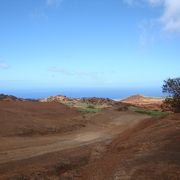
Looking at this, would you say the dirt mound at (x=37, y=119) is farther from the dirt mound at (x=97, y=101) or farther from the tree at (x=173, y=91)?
the dirt mound at (x=97, y=101)

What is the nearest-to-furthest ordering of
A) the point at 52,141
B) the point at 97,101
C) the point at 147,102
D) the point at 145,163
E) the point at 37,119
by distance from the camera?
the point at 145,163
the point at 52,141
the point at 37,119
the point at 97,101
the point at 147,102

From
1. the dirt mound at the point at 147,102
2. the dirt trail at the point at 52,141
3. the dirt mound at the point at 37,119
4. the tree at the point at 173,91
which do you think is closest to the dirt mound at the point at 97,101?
the dirt mound at the point at 147,102

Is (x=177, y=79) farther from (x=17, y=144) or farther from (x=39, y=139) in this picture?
(x=17, y=144)

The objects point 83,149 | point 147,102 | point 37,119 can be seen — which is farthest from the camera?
point 147,102

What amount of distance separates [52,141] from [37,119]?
5.55m

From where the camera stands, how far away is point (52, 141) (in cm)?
1742

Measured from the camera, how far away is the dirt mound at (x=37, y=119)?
63.6ft

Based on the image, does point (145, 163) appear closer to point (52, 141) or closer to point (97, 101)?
point (52, 141)

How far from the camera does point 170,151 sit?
10.3 metres

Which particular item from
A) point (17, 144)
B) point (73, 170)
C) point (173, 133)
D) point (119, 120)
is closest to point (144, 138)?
point (173, 133)

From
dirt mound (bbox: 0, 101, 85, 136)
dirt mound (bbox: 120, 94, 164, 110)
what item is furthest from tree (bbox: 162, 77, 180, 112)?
dirt mound (bbox: 120, 94, 164, 110)

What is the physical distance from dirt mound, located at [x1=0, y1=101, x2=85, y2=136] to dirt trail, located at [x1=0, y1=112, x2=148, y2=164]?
0.98 meters

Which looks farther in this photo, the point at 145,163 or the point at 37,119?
the point at 37,119

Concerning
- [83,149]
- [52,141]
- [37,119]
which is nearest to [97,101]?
[37,119]
